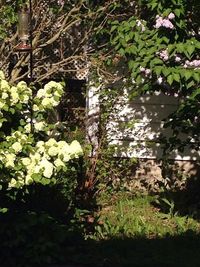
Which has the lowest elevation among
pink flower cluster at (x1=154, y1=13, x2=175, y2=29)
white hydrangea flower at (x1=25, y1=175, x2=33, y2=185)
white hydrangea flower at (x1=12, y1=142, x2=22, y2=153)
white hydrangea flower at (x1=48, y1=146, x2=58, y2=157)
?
white hydrangea flower at (x1=25, y1=175, x2=33, y2=185)

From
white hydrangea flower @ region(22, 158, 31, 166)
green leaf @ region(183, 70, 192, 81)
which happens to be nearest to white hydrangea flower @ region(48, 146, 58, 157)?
white hydrangea flower @ region(22, 158, 31, 166)

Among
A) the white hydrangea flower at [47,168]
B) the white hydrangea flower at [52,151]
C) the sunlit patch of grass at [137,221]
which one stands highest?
the white hydrangea flower at [52,151]

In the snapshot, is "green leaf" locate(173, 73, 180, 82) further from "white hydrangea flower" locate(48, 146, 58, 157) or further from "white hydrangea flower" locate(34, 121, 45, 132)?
"white hydrangea flower" locate(48, 146, 58, 157)

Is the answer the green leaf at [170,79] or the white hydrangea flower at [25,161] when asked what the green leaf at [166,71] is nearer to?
the green leaf at [170,79]

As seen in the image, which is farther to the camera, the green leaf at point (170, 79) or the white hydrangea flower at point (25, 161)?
the green leaf at point (170, 79)

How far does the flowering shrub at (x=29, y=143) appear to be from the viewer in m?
4.84

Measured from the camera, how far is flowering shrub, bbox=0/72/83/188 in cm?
484

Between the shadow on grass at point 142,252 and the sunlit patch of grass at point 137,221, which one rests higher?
the sunlit patch of grass at point 137,221

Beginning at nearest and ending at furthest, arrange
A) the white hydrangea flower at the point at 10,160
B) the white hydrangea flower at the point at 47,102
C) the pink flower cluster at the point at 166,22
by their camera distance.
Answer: the white hydrangea flower at the point at 10,160 < the white hydrangea flower at the point at 47,102 < the pink flower cluster at the point at 166,22

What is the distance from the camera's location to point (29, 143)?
4984 mm

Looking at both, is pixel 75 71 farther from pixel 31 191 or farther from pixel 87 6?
pixel 31 191

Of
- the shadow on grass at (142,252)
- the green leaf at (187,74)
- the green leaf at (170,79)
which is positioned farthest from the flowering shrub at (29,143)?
the green leaf at (187,74)

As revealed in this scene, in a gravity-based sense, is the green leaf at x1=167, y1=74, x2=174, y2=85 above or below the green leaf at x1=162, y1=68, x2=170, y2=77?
below

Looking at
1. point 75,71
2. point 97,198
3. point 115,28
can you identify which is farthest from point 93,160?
point 115,28
